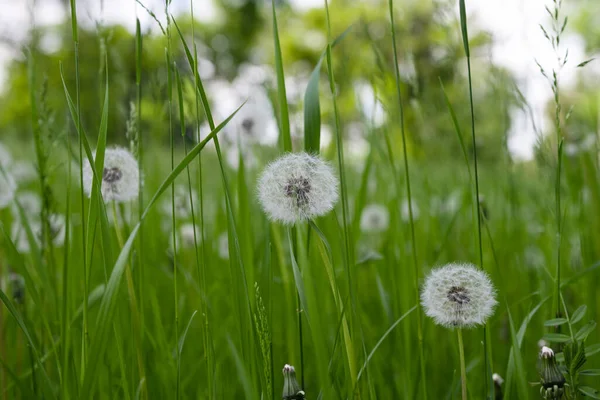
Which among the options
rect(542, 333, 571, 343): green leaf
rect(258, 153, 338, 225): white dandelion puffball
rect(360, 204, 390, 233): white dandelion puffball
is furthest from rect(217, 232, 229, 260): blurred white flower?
rect(542, 333, 571, 343): green leaf

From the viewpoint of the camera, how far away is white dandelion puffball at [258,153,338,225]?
2.42 ft

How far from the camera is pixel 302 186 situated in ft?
2.49

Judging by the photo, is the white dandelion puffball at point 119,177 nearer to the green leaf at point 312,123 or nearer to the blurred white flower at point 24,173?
the green leaf at point 312,123

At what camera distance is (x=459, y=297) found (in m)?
→ 0.75

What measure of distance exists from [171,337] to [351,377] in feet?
2.36

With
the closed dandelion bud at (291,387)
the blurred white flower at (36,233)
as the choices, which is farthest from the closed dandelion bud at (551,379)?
the blurred white flower at (36,233)

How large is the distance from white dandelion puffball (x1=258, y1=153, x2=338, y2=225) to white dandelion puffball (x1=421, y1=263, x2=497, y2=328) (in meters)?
0.19

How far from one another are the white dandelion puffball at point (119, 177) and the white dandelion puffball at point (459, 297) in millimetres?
537

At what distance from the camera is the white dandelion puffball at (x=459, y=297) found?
0.73m

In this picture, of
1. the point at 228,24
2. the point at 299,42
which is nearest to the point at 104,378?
the point at 299,42

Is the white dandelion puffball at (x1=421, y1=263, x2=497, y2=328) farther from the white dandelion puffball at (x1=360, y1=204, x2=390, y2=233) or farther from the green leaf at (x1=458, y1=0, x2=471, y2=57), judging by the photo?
the white dandelion puffball at (x1=360, y1=204, x2=390, y2=233)

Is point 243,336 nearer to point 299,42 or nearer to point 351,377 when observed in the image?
point 351,377

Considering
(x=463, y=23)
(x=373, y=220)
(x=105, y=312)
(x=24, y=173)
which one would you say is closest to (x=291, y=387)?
(x=105, y=312)

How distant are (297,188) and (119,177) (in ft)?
1.29
